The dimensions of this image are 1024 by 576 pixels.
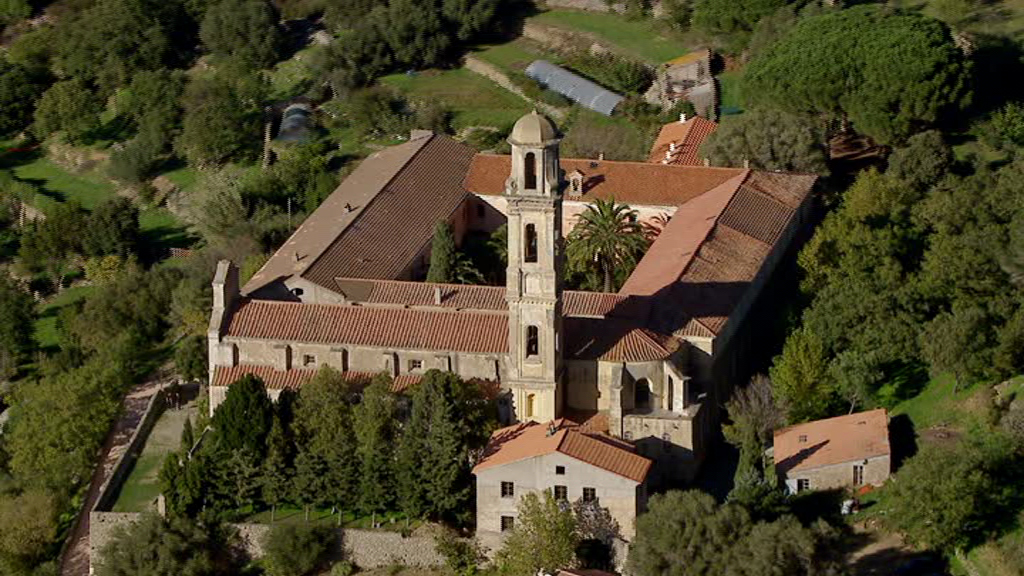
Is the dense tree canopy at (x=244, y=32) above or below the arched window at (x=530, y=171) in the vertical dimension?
above

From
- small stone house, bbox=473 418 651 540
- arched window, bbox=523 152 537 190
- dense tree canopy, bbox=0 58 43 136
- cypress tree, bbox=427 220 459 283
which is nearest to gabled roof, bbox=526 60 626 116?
cypress tree, bbox=427 220 459 283

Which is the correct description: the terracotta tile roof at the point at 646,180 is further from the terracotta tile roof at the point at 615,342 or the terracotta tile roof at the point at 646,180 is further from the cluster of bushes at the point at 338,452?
the cluster of bushes at the point at 338,452

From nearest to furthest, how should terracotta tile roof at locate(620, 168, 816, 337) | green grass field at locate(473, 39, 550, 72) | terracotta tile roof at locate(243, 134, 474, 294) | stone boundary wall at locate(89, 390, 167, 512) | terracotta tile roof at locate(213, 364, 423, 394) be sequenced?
stone boundary wall at locate(89, 390, 167, 512) → terracotta tile roof at locate(213, 364, 423, 394) → terracotta tile roof at locate(620, 168, 816, 337) → terracotta tile roof at locate(243, 134, 474, 294) → green grass field at locate(473, 39, 550, 72)

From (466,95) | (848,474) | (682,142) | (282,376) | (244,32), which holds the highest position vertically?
(244,32)

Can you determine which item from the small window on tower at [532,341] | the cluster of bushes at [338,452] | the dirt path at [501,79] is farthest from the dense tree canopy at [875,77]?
the cluster of bushes at [338,452]

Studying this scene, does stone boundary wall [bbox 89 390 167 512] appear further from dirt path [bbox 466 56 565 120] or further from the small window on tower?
dirt path [bbox 466 56 565 120]

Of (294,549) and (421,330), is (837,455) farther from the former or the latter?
(294,549)

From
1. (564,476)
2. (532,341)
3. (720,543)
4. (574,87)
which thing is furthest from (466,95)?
(720,543)
